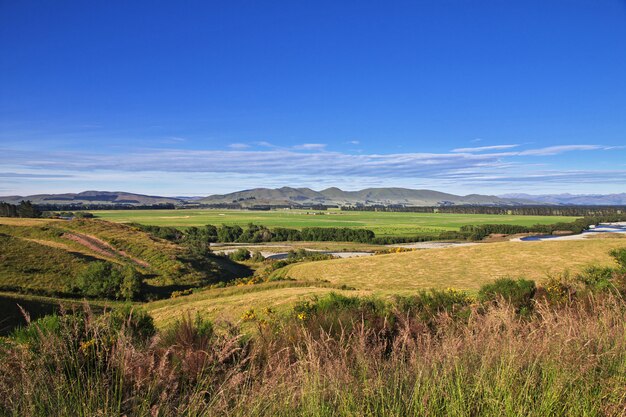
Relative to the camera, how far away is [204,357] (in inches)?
181

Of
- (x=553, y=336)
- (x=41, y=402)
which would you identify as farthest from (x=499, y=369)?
(x=41, y=402)

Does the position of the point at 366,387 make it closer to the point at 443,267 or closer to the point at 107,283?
the point at 443,267

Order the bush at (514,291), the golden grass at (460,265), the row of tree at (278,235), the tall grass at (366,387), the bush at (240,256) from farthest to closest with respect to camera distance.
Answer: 1. the row of tree at (278,235)
2. the bush at (240,256)
3. the golden grass at (460,265)
4. the bush at (514,291)
5. the tall grass at (366,387)

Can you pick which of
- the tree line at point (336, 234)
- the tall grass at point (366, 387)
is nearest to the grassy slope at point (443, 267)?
the tall grass at point (366, 387)

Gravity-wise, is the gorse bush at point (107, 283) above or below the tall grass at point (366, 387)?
below

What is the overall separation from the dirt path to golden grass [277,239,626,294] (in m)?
20.9

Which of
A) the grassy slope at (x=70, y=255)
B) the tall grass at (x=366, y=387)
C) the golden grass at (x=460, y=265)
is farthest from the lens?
the grassy slope at (x=70, y=255)

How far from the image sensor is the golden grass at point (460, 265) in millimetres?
32062

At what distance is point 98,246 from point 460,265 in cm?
4582

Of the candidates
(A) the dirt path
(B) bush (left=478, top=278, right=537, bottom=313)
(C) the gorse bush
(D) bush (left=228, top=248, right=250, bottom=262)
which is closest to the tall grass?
(B) bush (left=478, top=278, right=537, bottom=313)

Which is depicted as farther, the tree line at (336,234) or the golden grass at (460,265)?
the tree line at (336,234)

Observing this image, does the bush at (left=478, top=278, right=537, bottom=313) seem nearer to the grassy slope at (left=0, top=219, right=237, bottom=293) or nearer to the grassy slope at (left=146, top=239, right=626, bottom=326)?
the grassy slope at (left=146, top=239, right=626, bottom=326)

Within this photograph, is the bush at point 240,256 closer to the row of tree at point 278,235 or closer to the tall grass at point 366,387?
the row of tree at point 278,235

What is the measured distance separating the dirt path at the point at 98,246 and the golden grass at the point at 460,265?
20.9m
